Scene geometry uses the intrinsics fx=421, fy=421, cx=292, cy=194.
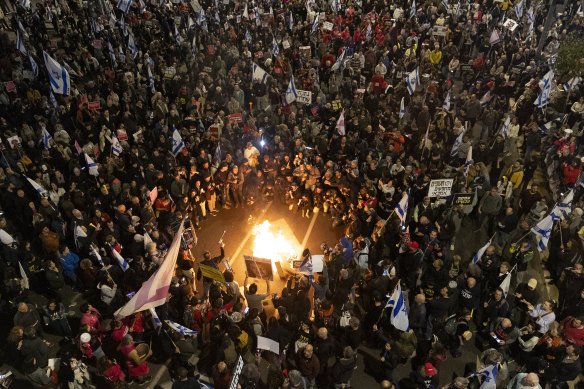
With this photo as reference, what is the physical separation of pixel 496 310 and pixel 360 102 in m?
9.97

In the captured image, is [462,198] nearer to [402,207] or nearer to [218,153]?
[402,207]

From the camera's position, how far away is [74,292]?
11797 mm

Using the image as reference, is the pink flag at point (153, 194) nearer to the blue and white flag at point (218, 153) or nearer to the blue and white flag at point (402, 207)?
the blue and white flag at point (218, 153)

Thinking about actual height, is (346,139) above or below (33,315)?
above

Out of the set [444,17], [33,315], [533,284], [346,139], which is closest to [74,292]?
[33,315]

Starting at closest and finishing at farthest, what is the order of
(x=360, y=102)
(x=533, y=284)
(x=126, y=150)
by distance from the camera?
(x=533, y=284), (x=126, y=150), (x=360, y=102)

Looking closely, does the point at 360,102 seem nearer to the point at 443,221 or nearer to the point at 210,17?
the point at 443,221

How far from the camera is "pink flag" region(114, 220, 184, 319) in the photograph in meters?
7.99

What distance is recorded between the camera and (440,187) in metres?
11.8

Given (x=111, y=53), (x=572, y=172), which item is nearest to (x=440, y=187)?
(x=572, y=172)

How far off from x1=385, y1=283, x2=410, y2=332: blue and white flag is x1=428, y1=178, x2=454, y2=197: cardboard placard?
4006 mm

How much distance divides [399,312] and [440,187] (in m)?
4.49

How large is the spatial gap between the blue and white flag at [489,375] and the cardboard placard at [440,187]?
520 centimetres

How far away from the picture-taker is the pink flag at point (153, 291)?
7.99 m
